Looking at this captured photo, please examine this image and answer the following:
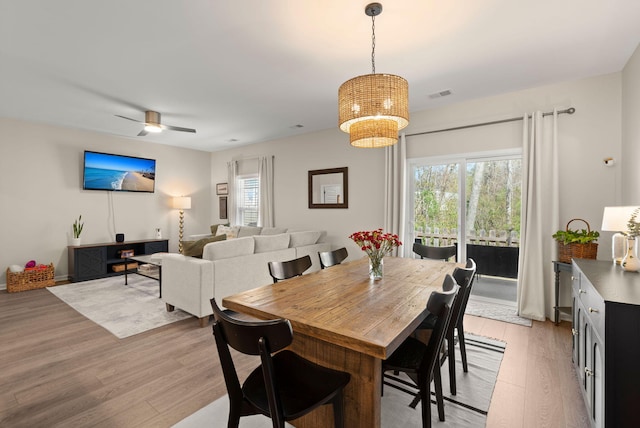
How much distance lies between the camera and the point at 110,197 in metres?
5.93

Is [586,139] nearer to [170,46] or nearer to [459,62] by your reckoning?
[459,62]

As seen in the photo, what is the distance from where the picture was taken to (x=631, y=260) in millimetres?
2031

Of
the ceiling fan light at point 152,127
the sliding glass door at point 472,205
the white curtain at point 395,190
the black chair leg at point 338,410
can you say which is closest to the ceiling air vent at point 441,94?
the white curtain at point 395,190

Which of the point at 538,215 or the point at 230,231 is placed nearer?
the point at 538,215

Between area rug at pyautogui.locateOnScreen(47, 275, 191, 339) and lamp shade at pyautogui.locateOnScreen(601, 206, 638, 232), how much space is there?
4.16 m

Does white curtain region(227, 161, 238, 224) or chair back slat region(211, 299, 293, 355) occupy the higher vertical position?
white curtain region(227, 161, 238, 224)

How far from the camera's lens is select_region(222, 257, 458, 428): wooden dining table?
49.6 inches

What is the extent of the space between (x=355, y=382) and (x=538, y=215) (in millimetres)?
3127

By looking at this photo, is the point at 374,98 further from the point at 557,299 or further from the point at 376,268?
the point at 557,299

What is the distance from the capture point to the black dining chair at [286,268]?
2281 mm

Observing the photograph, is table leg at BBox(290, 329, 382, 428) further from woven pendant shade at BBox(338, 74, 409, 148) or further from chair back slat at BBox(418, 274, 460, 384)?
woven pendant shade at BBox(338, 74, 409, 148)

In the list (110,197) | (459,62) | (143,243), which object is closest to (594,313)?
(459,62)

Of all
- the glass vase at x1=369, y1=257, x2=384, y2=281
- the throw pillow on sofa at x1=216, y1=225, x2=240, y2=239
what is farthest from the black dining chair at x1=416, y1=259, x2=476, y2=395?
the throw pillow on sofa at x1=216, y1=225, x2=240, y2=239

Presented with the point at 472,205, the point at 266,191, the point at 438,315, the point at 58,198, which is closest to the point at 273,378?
the point at 438,315
